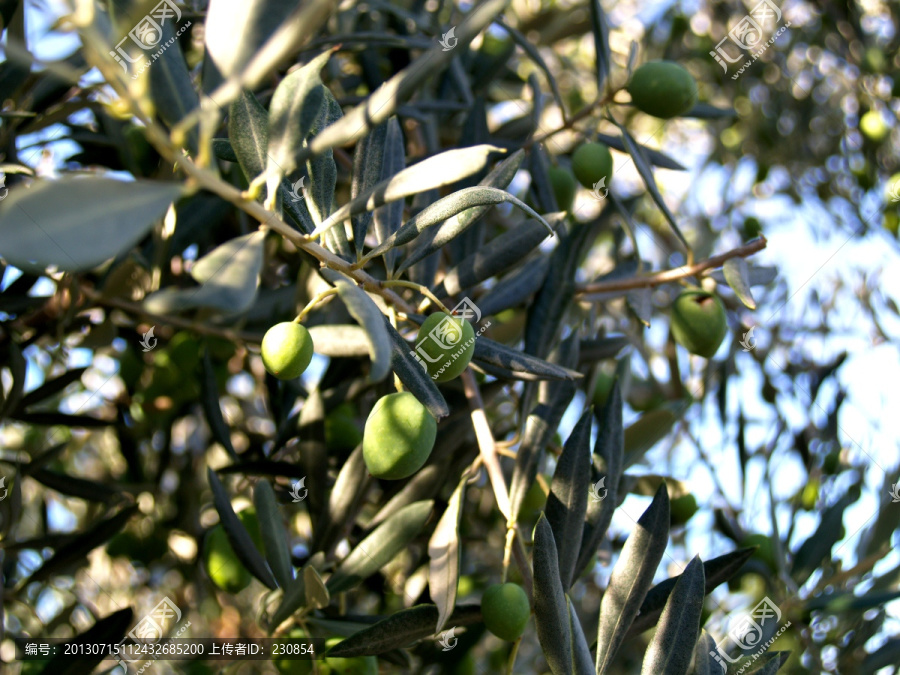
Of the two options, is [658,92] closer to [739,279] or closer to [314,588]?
[739,279]

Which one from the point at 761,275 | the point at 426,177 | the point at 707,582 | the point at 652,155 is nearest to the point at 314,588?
the point at 707,582

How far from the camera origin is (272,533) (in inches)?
54.6

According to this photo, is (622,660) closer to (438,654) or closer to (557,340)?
(438,654)

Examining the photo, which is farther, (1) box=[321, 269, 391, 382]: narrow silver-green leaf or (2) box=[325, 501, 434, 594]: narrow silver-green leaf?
(2) box=[325, 501, 434, 594]: narrow silver-green leaf

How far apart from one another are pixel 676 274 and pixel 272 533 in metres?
0.92

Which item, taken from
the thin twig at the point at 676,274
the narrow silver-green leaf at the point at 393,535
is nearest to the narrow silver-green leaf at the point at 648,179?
the thin twig at the point at 676,274

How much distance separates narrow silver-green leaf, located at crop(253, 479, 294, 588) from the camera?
1355mm

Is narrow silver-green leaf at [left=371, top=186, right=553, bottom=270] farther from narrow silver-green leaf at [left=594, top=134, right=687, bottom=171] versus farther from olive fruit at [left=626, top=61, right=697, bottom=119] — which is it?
narrow silver-green leaf at [left=594, top=134, right=687, bottom=171]

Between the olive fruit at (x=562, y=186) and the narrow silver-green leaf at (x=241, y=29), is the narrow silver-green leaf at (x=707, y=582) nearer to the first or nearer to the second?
the olive fruit at (x=562, y=186)

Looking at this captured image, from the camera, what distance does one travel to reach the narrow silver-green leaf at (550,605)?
3.42ft

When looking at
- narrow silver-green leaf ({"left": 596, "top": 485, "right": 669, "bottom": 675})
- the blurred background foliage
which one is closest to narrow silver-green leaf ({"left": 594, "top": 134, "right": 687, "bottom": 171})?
the blurred background foliage

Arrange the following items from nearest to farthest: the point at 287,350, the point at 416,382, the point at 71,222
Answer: the point at 71,222, the point at 287,350, the point at 416,382
